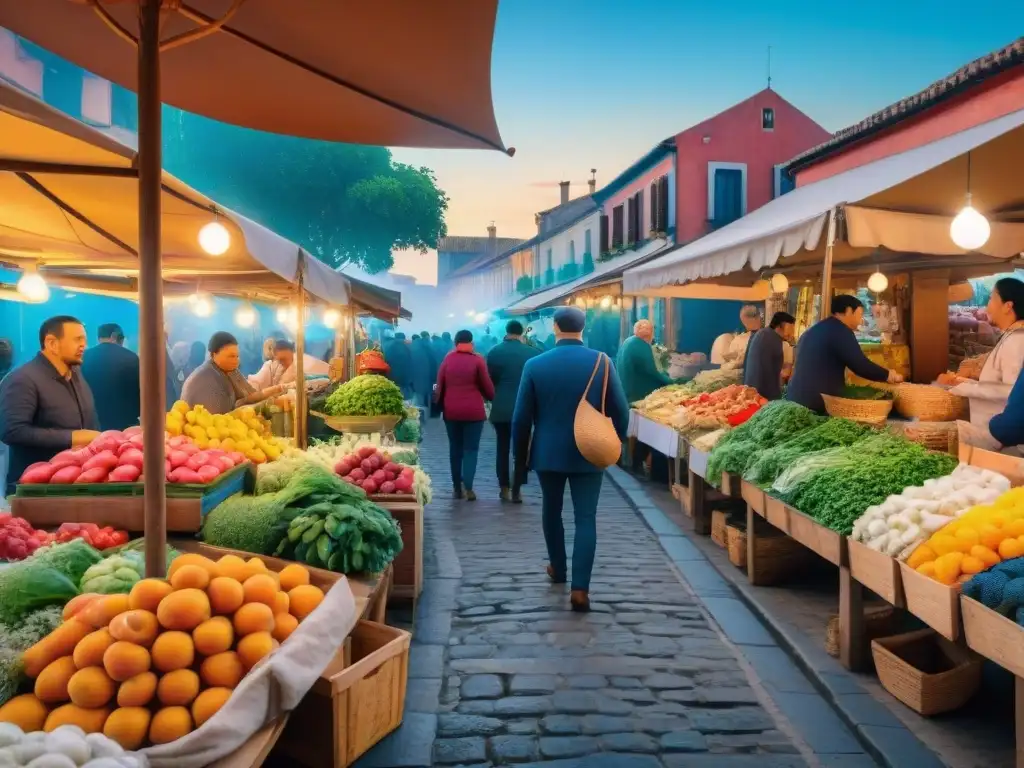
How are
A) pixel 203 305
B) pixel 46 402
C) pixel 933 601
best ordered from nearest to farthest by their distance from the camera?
pixel 933 601 → pixel 46 402 → pixel 203 305

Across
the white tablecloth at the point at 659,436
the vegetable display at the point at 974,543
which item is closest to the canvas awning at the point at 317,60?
the vegetable display at the point at 974,543

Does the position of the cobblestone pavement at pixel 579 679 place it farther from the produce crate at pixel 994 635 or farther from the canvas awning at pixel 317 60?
the canvas awning at pixel 317 60

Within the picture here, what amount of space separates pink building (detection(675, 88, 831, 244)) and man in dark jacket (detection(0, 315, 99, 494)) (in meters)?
20.7

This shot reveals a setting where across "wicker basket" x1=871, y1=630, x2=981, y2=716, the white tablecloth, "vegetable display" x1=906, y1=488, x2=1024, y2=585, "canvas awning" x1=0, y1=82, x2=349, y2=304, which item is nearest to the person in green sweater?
the white tablecloth

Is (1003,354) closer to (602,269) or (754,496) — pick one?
(754,496)

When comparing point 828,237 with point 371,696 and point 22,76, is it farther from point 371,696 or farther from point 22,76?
point 22,76

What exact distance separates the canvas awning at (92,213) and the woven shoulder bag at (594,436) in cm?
248

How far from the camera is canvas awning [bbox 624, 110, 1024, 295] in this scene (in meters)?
6.07

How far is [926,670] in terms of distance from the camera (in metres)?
4.70

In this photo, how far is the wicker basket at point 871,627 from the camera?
5047 millimetres

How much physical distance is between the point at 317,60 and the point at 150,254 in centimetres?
159

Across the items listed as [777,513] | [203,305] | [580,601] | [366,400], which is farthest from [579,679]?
[203,305]

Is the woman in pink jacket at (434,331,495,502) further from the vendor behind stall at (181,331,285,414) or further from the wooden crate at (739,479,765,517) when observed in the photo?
the wooden crate at (739,479,765,517)

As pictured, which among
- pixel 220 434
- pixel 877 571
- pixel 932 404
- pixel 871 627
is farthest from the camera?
pixel 932 404
